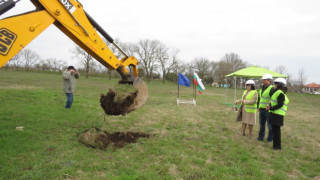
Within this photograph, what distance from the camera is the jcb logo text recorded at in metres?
3.29

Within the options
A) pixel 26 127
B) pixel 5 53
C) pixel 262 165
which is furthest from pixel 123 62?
pixel 262 165

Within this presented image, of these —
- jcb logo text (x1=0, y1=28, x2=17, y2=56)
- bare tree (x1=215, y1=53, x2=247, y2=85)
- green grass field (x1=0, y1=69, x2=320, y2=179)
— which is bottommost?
green grass field (x1=0, y1=69, x2=320, y2=179)

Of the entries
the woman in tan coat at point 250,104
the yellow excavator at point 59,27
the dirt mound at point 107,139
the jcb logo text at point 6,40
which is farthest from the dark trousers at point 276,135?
the jcb logo text at point 6,40

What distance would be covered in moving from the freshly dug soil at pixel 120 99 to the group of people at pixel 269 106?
3658 mm

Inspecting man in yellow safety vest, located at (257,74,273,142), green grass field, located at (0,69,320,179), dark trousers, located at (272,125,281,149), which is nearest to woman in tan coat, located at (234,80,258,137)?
man in yellow safety vest, located at (257,74,273,142)

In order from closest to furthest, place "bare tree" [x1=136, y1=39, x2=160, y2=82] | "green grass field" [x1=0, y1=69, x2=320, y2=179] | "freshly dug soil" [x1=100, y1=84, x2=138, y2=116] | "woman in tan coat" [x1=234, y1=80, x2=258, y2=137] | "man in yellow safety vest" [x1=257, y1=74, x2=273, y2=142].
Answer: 1. "green grass field" [x1=0, y1=69, x2=320, y2=179]
2. "freshly dug soil" [x1=100, y1=84, x2=138, y2=116]
3. "man in yellow safety vest" [x1=257, y1=74, x2=273, y2=142]
4. "woman in tan coat" [x1=234, y1=80, x2=258, y2=137]
5. "bare tree" [x1=136, y1=39, x2=160, y2=82]

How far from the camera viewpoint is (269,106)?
18.4 ft

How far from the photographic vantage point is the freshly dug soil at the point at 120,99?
17.6ft

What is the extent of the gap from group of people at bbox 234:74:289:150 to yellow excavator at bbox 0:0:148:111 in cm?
349

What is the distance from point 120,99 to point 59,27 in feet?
7.39

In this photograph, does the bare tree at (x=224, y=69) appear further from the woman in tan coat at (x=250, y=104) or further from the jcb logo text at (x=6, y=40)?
the jcb logo text at (x=6, y=40)

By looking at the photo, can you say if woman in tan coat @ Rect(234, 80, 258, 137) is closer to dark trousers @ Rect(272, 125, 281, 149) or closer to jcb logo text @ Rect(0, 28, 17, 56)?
dark trousers @ Rect(272, 125, 281, 149)

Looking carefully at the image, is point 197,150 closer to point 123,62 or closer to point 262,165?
point 262,165

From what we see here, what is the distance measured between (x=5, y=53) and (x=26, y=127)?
347 centimetres
